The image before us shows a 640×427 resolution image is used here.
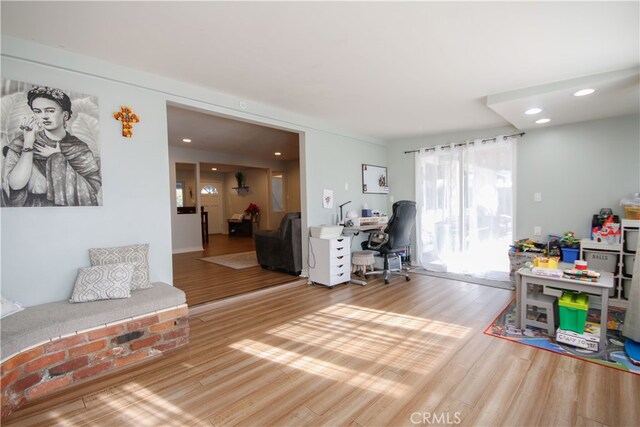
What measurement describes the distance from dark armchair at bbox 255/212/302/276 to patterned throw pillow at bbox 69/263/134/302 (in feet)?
8.08

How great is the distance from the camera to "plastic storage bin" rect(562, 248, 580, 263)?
3586 mm

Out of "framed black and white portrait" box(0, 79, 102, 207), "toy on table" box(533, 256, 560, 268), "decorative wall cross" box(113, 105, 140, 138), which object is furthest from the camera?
"toy on table" box(533, 256, 560, 268)

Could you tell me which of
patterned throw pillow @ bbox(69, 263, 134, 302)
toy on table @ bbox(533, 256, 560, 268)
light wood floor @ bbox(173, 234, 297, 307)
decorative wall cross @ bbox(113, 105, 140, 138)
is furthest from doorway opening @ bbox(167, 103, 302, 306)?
toy on table @ bbox(533, 256, 560, 268)

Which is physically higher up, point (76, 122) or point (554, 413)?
point (76, 122)

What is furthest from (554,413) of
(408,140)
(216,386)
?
(408,140)

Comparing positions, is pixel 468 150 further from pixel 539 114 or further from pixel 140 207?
pixel 140 207

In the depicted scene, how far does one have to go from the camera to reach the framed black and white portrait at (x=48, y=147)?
2078mm

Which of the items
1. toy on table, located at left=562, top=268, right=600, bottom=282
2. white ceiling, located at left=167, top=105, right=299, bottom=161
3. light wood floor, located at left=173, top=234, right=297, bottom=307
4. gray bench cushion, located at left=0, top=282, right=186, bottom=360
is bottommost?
light wood floor, located at left=173, top=234, right=297, bottom=307

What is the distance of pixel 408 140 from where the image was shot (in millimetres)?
5586

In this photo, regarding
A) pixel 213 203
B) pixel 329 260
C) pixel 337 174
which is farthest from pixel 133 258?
pixel 213 203

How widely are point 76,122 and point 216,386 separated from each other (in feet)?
7.41

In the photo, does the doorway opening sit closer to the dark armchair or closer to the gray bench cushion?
the dark armchair

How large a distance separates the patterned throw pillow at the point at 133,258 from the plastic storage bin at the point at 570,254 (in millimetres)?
4623

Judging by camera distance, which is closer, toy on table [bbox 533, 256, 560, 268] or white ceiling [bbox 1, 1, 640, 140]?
white ceiling [bbox 1, 1, 640, 140]
